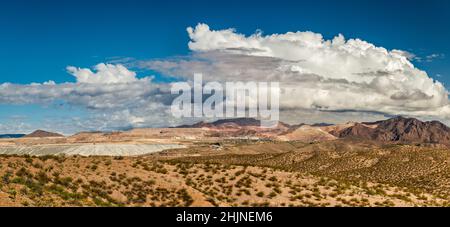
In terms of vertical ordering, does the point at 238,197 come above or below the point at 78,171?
below

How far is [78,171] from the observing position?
4238cm

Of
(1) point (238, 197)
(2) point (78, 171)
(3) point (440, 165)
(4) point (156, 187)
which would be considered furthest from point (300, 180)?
(3) point (440, 165)

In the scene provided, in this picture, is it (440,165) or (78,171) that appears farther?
(440,165)

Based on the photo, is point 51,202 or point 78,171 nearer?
point 51,202

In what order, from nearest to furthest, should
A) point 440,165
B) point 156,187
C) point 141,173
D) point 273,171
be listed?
point 156,187, point 141,173, point 273,171, point 440,165

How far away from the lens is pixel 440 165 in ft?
338

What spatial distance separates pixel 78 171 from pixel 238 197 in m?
16.5
